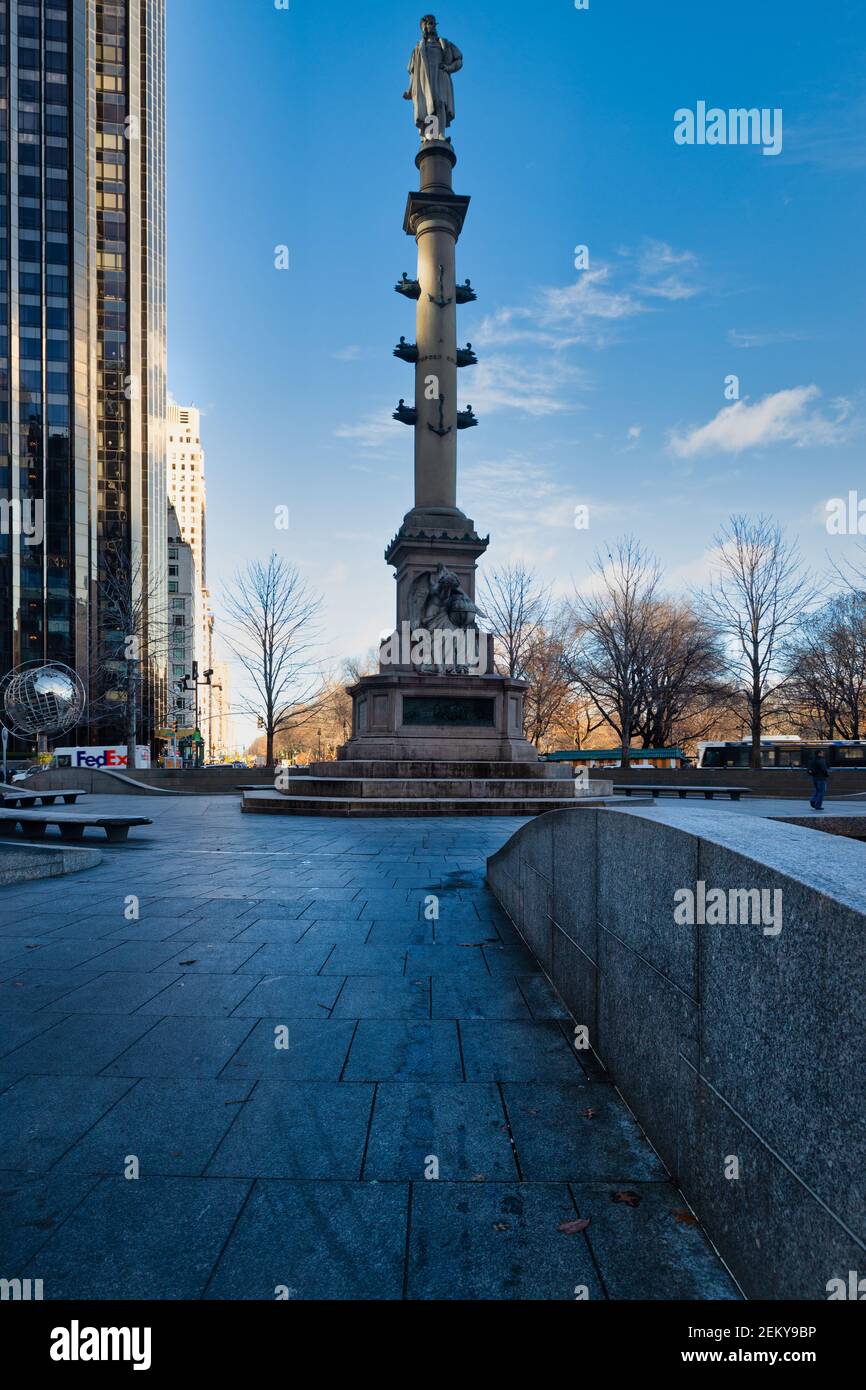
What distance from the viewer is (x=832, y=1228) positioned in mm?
1853

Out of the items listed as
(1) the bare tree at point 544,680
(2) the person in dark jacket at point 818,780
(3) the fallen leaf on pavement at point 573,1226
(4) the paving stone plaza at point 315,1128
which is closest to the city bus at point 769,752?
(1) the bare tree at point 544,680

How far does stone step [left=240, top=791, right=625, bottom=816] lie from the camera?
17.4 m

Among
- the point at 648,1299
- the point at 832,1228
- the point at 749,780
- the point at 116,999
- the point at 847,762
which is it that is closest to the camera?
the point at 832,1228

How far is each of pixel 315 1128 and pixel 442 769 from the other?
55.3 ft

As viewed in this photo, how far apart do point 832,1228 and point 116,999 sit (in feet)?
13.9

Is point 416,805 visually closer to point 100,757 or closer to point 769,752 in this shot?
point 100,757

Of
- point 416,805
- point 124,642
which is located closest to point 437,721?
point 416,805

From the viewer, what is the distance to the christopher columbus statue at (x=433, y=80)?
88.4 ft

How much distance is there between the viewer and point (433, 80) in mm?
27047

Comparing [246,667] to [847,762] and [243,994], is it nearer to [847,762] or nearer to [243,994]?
[847,762]

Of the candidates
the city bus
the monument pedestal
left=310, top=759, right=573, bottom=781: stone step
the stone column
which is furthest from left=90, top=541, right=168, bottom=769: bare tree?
the city bus

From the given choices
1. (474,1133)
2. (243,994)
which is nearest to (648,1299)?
(474,1133)

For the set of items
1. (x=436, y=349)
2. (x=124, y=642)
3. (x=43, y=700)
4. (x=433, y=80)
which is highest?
(x=433, y=80)

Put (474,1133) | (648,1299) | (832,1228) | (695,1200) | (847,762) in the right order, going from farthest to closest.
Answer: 1. (847,762)
2. (474,1133)
3. (695,1200)
4. (648,1299)
5. (832,1228)
